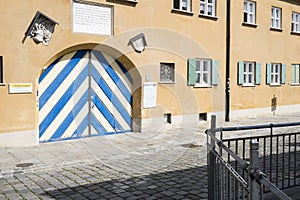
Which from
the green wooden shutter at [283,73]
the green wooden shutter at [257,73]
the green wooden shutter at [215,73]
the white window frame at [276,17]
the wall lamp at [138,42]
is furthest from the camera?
the green wooden shutter at [283,73]

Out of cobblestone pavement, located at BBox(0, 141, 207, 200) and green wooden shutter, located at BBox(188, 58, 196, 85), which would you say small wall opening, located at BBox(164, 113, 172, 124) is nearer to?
green wooden shutter, located at BBox(188, 58, 196, 85)

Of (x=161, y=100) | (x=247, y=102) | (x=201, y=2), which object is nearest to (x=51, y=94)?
Result: (x=161, y=100)

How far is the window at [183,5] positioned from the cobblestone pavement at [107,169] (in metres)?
5.38

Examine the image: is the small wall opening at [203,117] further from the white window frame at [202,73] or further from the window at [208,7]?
the window at [208,7]

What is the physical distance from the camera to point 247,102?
1658cm

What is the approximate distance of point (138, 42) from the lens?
12008 mm

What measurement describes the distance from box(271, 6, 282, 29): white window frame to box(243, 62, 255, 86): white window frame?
9.44 ft

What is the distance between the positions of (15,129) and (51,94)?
5.24 feet

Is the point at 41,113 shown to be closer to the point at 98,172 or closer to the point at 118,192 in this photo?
the point at 98,172

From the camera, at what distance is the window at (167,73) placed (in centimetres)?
1302

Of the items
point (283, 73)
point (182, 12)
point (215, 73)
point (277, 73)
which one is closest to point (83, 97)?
point (182, 12)

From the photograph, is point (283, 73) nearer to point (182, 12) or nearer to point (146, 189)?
point (182, 12)

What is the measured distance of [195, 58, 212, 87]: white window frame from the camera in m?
14.3

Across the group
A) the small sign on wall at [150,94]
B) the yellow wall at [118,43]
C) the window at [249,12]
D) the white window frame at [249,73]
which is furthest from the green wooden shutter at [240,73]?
the small sign on wall at [150,94]
